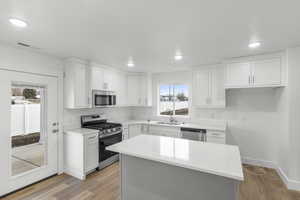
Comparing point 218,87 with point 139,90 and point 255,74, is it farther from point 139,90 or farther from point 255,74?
point 139,90

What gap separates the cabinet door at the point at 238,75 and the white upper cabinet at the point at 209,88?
0.76ft

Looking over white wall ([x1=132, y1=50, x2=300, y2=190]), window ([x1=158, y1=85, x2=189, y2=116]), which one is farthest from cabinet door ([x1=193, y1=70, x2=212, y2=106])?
window ([x1=158, y1=85, x2=189, y2=116])

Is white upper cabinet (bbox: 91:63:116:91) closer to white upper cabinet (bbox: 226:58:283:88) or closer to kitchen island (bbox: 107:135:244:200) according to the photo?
kitchen island (bbox: 107:135:244:200)

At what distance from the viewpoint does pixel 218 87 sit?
362cm

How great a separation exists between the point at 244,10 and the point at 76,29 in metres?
1.96

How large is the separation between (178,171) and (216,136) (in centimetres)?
213

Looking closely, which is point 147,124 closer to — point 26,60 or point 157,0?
point 26,60

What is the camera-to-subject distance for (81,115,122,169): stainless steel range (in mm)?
3377

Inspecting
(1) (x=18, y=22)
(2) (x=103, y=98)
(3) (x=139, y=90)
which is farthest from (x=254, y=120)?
(1) (x=18, y=22)

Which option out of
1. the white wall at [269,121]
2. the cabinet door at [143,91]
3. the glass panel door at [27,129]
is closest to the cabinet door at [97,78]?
the glass panel door at [27,129]

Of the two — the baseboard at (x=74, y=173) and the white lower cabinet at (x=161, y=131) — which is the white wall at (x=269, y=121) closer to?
the white lower cabinet at (x=161, y=131)

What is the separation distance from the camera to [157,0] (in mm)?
1368

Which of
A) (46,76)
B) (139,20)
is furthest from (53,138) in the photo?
(139,20)

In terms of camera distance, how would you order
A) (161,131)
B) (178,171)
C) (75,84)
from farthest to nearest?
(161,131), (75,84), (178,171)
